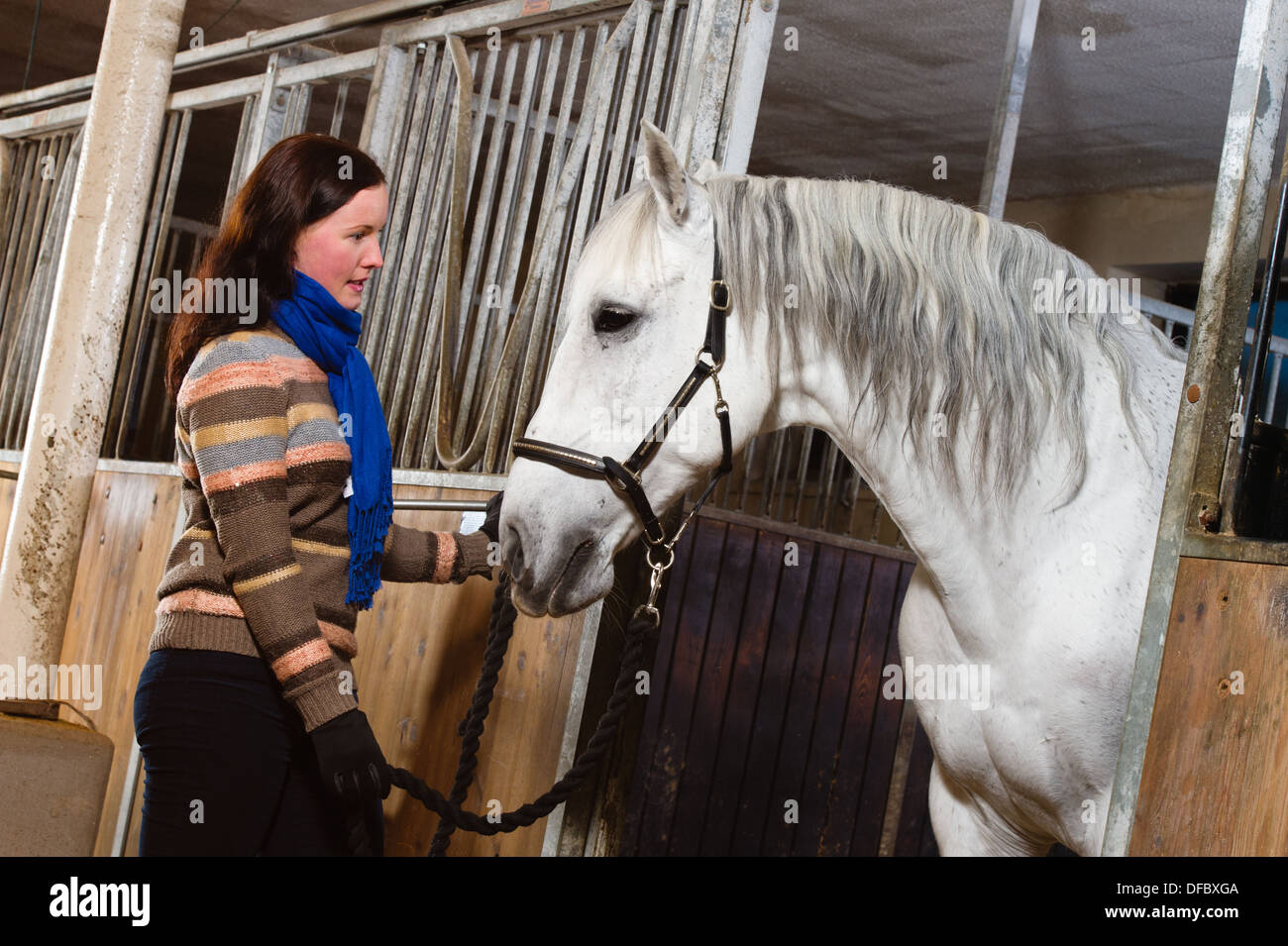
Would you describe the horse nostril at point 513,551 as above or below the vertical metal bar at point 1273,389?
below

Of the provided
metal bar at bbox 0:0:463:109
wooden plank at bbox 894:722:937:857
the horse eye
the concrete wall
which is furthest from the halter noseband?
the concrete wall

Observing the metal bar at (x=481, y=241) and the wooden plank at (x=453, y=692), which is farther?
the metal bar at (x=481, y=241)

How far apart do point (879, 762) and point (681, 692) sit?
63 cm

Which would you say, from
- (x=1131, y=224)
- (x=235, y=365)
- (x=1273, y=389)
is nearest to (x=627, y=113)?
(x=235, y=365)

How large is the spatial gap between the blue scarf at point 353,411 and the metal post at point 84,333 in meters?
1.12

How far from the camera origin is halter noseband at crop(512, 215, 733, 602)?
1.49 metres

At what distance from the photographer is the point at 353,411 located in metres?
1.66

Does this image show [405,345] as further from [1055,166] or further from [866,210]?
[1055,166]

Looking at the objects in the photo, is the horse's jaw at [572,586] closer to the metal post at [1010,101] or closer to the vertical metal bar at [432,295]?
the vertical metal bar at [432,295]

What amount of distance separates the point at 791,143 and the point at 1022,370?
4453 mm

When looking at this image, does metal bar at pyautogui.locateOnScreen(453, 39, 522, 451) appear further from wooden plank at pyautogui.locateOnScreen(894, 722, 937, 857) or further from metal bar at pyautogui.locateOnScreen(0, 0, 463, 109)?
wooden plank at pyautogui.locateOnScreen(894, 722, 937, 857)

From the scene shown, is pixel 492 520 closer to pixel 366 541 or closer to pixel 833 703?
pixel 366 541

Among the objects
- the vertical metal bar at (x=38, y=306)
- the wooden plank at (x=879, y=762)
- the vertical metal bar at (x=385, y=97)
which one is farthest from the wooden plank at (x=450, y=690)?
the vertical metal bar at (x=38, y=306)

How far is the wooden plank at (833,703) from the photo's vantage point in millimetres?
3100
